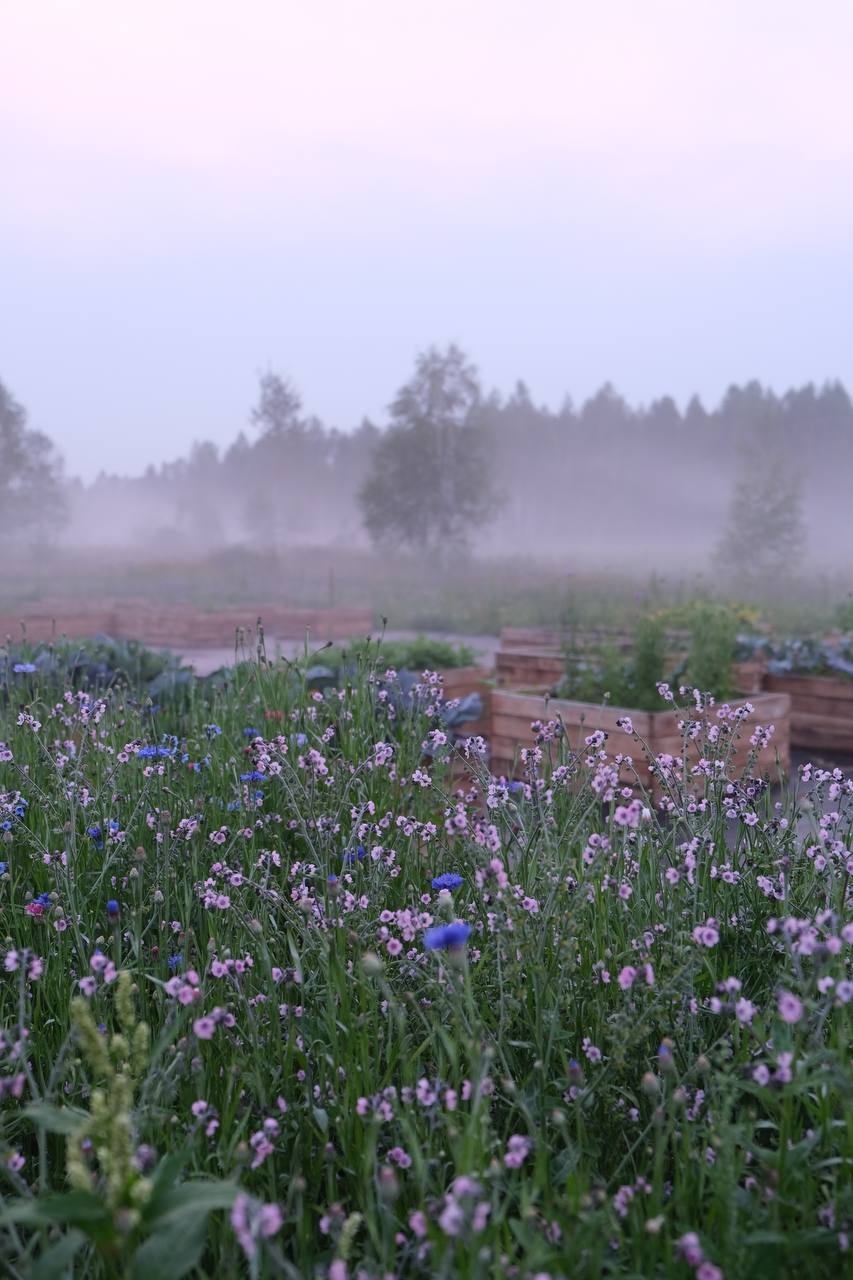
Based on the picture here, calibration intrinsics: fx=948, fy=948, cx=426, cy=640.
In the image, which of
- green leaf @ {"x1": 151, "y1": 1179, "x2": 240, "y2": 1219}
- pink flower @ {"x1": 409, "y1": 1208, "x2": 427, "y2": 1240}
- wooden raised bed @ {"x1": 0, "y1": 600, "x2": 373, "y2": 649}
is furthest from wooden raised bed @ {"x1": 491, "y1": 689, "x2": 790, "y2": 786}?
wooden raised bed @ {"x1": 0, "y1": 600, "x2": 373, "y2": 649}

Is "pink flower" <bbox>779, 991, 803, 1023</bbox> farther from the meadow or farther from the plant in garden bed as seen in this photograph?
the plant in garden bed

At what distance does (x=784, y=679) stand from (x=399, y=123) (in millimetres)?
9860

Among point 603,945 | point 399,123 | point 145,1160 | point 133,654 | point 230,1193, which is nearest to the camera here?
point 230,1193

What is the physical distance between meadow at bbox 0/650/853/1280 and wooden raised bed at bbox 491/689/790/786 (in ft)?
8.55

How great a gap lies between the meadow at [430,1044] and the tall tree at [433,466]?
137 feet

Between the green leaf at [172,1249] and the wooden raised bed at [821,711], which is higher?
the green leaf at [172,1249]

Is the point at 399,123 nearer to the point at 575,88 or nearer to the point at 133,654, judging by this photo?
the point at 575,88

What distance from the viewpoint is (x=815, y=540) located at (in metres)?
91.4

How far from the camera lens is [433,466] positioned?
45.2 metres

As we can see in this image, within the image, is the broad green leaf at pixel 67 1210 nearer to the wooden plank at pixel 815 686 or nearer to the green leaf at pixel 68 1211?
the green leaf at pixel 68 1211

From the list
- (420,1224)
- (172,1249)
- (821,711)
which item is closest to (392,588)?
(821,711)

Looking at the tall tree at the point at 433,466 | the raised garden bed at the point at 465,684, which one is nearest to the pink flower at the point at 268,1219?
the raised garden bed at the point at 465,684

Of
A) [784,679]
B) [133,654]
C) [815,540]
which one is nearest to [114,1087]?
[133,654]

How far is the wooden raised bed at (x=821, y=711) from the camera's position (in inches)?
279
